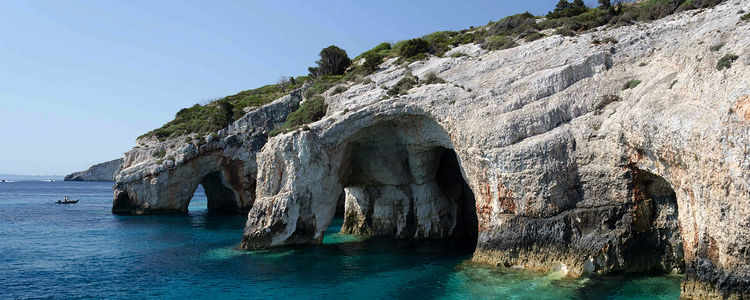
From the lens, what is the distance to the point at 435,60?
30.0m

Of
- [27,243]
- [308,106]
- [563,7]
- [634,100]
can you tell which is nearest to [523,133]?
[634,100]

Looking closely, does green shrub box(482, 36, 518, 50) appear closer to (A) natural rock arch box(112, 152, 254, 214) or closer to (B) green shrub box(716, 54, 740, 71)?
(B) green shrub box(716, 54, 740, 71)

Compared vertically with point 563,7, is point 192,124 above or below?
below

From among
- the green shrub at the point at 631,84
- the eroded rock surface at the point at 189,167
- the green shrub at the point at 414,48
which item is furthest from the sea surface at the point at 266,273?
the eroded rock surface at the point at 189,167

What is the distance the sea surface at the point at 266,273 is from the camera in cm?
1705

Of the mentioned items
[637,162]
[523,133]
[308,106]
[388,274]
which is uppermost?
[308,106]

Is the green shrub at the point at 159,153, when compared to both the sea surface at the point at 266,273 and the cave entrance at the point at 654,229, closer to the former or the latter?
the sea surface at the point at 266,273

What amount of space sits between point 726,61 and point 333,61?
31.4 meters

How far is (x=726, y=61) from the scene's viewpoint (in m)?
15.2

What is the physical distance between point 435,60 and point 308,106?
8463 millimetres

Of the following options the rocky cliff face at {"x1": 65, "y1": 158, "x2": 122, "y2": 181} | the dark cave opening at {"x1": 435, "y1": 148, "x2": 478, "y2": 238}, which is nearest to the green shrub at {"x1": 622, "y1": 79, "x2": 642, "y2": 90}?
the dark cave opening at {"x1": 435, "y1": 148, "x2": 478, "y2": 238}

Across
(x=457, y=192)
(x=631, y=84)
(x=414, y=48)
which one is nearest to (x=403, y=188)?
(x=457, y=192)

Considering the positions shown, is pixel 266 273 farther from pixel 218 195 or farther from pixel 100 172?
pixel 100 172

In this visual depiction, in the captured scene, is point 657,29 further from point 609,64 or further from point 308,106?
point 308,106
